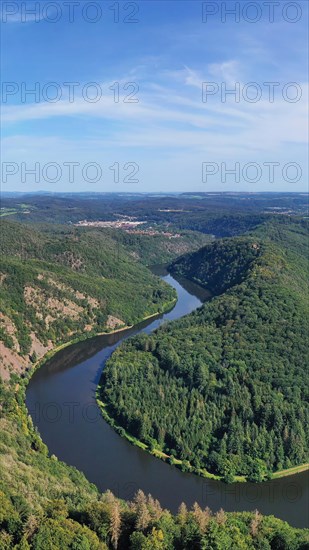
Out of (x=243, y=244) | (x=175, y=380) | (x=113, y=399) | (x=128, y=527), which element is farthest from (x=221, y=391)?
(x=243, y=244)

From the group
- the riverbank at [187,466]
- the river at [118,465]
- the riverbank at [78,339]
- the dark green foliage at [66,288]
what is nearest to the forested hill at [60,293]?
the dark green foliage at [66,288]

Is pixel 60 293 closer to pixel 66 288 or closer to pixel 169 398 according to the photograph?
pixel 66 288

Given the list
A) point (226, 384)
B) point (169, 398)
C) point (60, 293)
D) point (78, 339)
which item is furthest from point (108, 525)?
point (60, 293)

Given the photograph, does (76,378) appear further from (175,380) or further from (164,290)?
(164,290)

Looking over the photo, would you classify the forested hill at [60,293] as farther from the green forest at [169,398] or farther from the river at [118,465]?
the river at [118,465]

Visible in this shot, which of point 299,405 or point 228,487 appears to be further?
point 299,405

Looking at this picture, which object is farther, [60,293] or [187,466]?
[60,293]
